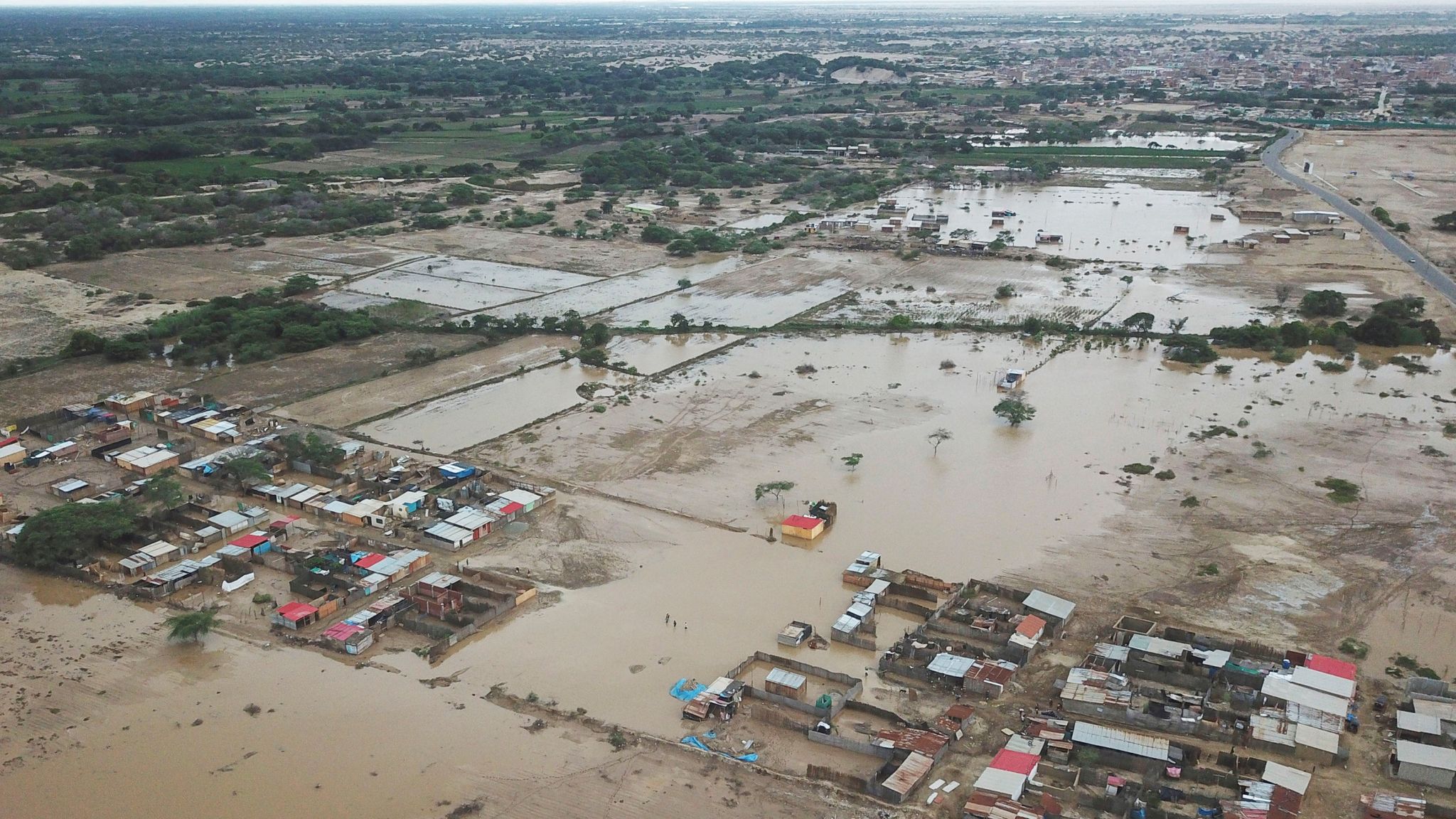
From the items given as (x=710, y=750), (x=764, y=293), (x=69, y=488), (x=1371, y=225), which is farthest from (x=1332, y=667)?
(x=1371, y=225)

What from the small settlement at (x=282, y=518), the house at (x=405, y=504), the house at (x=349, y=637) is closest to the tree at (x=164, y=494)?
the small settlement at (x=282, y=518)

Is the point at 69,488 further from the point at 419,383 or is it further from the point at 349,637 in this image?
the point at 349,637

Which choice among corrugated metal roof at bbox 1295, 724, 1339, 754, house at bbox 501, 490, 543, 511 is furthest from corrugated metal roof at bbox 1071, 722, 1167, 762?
house at bbox 501, 490, 543, 511

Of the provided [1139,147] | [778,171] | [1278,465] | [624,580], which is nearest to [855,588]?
[624,580]

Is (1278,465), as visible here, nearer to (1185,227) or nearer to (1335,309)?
(1335,309)

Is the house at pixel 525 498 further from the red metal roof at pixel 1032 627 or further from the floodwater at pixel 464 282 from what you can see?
the floodwater at pixel 464 282

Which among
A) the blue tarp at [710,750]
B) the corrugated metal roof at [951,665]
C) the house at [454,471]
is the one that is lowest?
the blue tarp at [710,750]

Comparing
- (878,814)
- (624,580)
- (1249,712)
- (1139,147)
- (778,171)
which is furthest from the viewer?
(1139,147)
